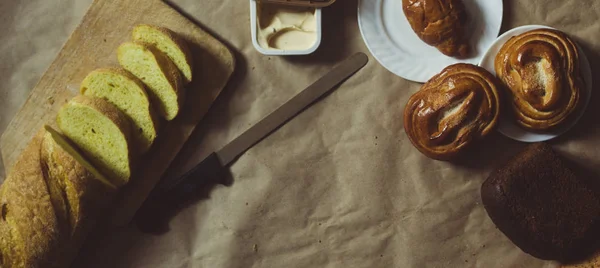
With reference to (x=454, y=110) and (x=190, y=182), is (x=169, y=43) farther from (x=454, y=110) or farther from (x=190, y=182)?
(x=454, y=110)

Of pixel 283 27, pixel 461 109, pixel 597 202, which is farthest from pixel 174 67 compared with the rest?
pixel 597 202

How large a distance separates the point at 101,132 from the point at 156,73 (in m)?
0.34

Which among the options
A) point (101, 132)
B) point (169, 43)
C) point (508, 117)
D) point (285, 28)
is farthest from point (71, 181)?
point (508, 117)

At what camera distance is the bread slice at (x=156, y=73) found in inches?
90.7

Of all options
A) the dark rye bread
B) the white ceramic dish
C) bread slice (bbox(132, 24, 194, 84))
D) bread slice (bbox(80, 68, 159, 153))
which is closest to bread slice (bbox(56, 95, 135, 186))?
bread slice (bbox(80, 68, 159, 153))

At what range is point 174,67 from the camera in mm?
2348

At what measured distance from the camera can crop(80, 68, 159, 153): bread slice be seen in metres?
2.30

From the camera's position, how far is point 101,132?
7.59 feet

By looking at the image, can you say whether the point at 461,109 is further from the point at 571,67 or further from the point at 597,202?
the point at 597,202

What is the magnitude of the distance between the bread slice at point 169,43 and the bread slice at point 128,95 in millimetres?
173

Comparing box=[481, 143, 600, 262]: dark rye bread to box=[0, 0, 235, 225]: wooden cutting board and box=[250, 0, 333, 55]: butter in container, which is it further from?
box=[0, 0, 235, 225]: wooden cutting board

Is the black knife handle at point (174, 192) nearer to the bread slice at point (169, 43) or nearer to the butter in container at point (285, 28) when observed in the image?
the bread slice at point (169, 43)

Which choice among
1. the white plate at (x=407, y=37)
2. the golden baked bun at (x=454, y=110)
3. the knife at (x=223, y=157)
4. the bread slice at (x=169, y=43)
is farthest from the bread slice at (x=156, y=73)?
the golden baked bun at (x=454, y=110)

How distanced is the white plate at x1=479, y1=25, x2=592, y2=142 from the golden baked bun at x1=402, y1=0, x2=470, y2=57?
0.12 m
